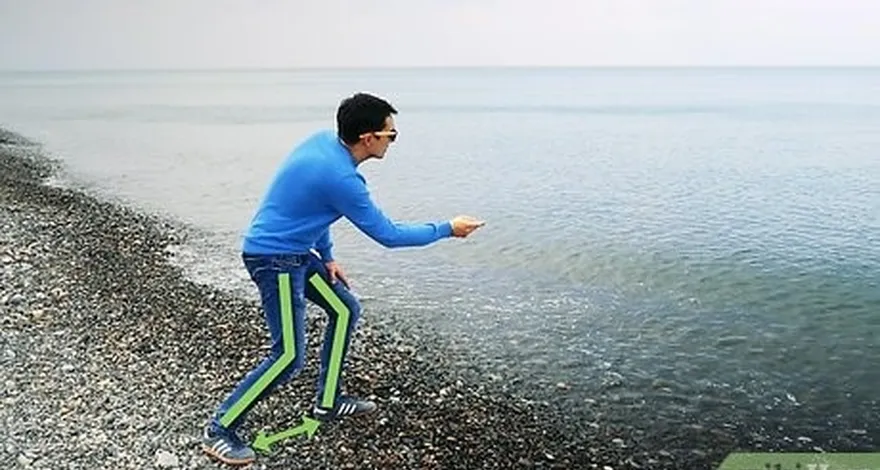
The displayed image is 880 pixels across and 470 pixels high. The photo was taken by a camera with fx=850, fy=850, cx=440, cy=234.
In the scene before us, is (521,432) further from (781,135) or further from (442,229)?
(781,135)

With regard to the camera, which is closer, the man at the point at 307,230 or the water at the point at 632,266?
the man at the point at 307,230

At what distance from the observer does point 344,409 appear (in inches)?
349

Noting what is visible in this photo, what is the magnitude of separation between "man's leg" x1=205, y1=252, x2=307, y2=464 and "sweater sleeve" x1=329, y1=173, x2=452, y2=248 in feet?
2.34

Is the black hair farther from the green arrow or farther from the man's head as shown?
the green arrow

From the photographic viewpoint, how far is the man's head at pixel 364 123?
268 inches

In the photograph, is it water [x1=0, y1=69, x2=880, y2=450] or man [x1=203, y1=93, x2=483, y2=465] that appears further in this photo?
water [x1=0, y1=69, x2=880, y2=450]

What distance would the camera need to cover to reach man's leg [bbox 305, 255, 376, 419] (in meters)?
7.54

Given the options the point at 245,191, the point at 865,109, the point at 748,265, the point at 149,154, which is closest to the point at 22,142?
the point at 149,154

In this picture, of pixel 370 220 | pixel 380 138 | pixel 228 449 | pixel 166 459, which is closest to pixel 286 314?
pixel 370 220

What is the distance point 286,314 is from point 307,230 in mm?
773

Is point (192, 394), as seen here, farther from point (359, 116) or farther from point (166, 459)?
point (359, 116)

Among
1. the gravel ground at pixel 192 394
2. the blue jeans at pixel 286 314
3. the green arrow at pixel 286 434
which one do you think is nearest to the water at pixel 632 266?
the gravel ground at pixel 192 394

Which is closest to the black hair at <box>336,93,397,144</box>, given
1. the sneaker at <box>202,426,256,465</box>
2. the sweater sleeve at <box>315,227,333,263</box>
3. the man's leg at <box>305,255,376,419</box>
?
the sweater sleeve at <box>315,227,333,263</box>

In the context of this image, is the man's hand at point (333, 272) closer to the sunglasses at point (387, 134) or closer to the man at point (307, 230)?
the man at point (307, 230)
